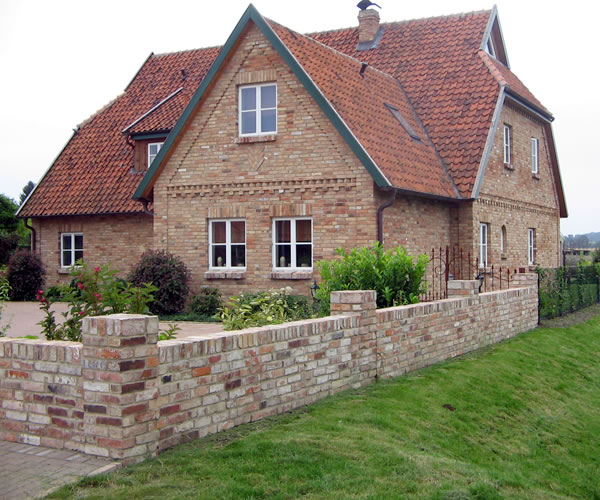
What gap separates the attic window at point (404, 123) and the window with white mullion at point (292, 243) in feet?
14.1

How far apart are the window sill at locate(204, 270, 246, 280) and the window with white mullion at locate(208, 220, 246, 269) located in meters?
0.22

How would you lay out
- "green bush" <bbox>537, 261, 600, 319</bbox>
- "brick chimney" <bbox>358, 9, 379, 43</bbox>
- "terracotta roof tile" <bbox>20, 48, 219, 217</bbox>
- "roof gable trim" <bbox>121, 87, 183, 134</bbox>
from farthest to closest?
"brick chimney" <bbox>358, 9, 379, 43</bbox> → "roof gable trim" <bbox>121, 87, 183, 134</bbox> → "terracotta roof tile" <bbox>20, 48, 219, 217</bbox> → "green bush" <bbox>537, 261, 600, 319</bbox>

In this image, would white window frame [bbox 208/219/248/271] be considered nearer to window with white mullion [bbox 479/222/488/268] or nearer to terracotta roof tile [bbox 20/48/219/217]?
terracotta roof tile [bbox 20/48/219/217]

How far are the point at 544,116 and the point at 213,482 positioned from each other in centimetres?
2287

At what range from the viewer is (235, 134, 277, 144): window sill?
18.4 metres

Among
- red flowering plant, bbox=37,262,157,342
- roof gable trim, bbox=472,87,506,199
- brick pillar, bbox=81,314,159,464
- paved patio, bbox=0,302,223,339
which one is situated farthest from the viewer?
roof gable trim, bbox=472,87,506,199

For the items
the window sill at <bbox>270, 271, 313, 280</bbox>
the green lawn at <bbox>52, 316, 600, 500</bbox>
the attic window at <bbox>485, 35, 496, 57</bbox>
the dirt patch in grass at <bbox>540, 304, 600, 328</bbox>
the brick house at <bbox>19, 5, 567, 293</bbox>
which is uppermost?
the attic window at <bbox>485, 35, 496, 57</bbox>

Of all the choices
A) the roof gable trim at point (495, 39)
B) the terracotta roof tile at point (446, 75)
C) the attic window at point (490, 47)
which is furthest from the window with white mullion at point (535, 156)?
the terracotta roof tile at point (446, 75)

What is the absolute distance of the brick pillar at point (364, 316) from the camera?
983cm

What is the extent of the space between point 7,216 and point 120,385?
3629 cm

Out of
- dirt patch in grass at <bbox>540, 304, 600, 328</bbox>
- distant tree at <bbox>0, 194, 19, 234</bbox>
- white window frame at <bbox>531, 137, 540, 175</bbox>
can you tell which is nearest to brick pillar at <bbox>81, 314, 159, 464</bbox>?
dirt patch in grass at <bbox>540, 304, 600, 328</bbox>

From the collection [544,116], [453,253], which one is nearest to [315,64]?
[453,253]

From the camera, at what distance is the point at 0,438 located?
23.8ft

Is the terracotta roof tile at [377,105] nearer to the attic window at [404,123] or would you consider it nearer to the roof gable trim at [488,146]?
the roof gable trim at [488,146]
